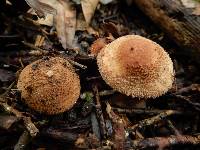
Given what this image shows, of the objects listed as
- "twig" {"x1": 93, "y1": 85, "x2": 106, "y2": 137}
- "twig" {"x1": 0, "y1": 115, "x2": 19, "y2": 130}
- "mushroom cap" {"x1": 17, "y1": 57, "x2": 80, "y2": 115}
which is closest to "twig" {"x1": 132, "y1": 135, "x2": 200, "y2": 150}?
"twig" {"x1": 93, "y1": 85, "x2": 106, "y2": 137}

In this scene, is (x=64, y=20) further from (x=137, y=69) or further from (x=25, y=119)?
(x=25, y=119)

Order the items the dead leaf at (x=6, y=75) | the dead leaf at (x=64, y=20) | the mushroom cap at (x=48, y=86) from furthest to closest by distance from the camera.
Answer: the dead leaf at (x=64, y=20) < the dead leaf at (x=6, y=75) < the mushroom cap at (x=48, y=86)

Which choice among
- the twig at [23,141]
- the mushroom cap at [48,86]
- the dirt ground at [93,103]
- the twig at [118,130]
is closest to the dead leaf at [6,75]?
the dirt ground at [93,103]

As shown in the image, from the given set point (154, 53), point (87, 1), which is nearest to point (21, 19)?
point (87, 1)

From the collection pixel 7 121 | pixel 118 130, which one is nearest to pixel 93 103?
pixel 118 130

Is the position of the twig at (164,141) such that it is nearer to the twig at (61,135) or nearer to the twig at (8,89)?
the twig at (61,135)
